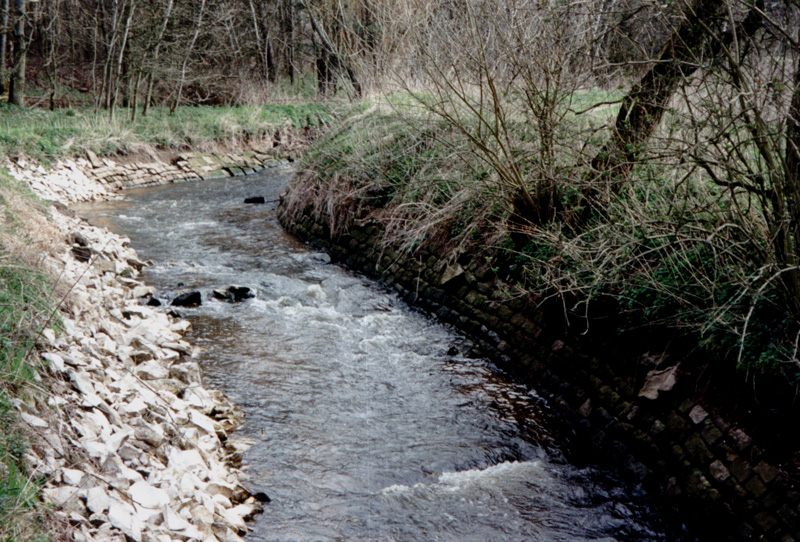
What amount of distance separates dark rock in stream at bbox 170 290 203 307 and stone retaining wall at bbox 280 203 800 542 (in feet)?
9.65

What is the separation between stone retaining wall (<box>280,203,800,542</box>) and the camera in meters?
4.11

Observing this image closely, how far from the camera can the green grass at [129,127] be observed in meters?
15.6

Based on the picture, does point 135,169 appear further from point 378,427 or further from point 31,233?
point 378,427

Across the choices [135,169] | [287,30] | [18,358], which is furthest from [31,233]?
[287,30]

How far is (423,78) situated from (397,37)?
1.86 metres

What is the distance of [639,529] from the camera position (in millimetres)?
4512

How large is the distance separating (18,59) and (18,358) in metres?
18.9

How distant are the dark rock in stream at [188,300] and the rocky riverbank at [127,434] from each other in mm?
Result: 1192

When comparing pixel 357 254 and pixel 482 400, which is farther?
pixel 357 254

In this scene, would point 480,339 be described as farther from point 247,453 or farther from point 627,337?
point 247,453

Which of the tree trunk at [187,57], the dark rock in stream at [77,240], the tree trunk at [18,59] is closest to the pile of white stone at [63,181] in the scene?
the dark rock in stream at [77,240]

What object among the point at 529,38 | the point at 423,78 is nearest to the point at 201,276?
the point at 423,78

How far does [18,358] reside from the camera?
404cm

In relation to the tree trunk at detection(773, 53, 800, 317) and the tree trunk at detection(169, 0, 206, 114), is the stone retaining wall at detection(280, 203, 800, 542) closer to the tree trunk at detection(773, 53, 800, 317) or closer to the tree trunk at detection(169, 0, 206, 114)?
the tree trunk at detection(773, 53, 800, 317)
